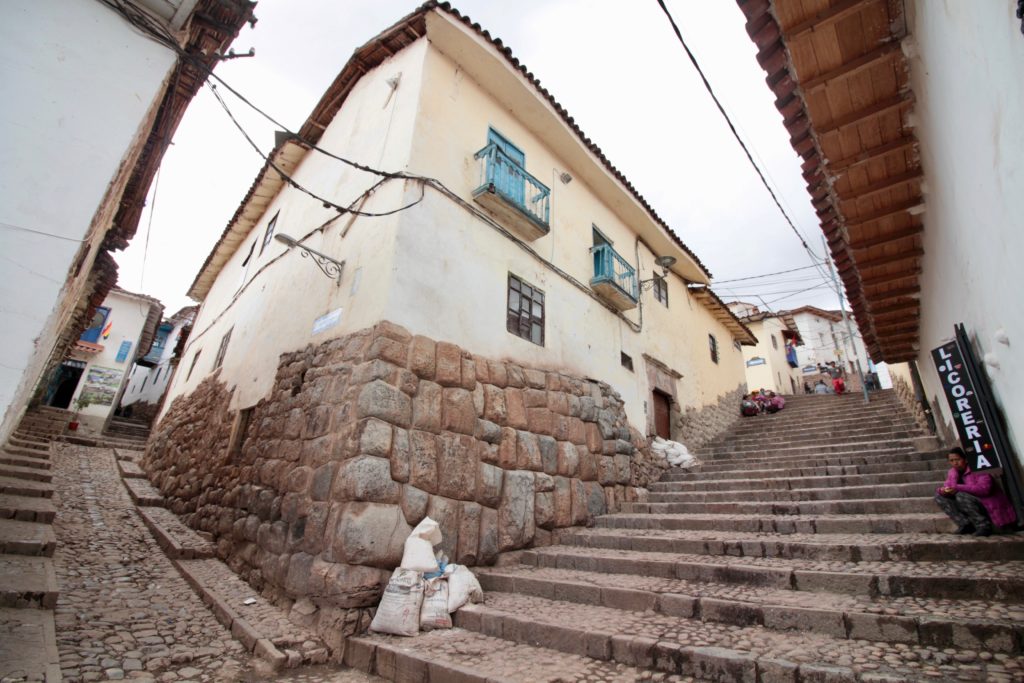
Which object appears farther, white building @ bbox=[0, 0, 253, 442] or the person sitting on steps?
the person sitting on steps

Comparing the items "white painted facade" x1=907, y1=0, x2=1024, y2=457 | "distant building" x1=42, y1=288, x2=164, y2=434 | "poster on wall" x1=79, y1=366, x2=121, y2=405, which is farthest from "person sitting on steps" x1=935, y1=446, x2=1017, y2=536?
"poster on wall" x1=79, y1=366, x2=121, y2=405

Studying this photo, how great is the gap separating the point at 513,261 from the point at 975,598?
535 cm

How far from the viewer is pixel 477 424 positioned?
16.1 feet

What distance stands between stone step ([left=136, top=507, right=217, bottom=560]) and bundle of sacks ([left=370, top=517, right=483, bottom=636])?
3.10 metres

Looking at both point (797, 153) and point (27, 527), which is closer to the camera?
point (797, 153)

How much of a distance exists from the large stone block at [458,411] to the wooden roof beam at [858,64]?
12.8 ft

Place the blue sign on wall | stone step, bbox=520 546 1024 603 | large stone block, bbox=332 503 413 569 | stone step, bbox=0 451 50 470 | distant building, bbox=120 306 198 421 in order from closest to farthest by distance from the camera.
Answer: stone step, bbox=520 546 1024 603 → large stone block, bbox=332 503 413 569 → stone step, bbox=0 451 50 470 → the blue sign on wall → distant building, bbox=120 306 198 421

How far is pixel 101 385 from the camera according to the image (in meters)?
17.4

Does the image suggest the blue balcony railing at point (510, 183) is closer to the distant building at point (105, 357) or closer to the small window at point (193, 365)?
the small window at point (193, 365)

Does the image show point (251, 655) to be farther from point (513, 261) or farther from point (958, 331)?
point (958, 331)

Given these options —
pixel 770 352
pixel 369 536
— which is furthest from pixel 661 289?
pixel 770 352

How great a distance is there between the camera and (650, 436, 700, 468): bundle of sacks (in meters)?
8.16

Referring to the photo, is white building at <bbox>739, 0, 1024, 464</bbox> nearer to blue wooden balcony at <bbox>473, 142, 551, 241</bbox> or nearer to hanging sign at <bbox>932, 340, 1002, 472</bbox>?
hanging sign at <bbox>932, 340, 1002, 472</bbox>

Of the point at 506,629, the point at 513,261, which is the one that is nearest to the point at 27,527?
the point at 506,629
